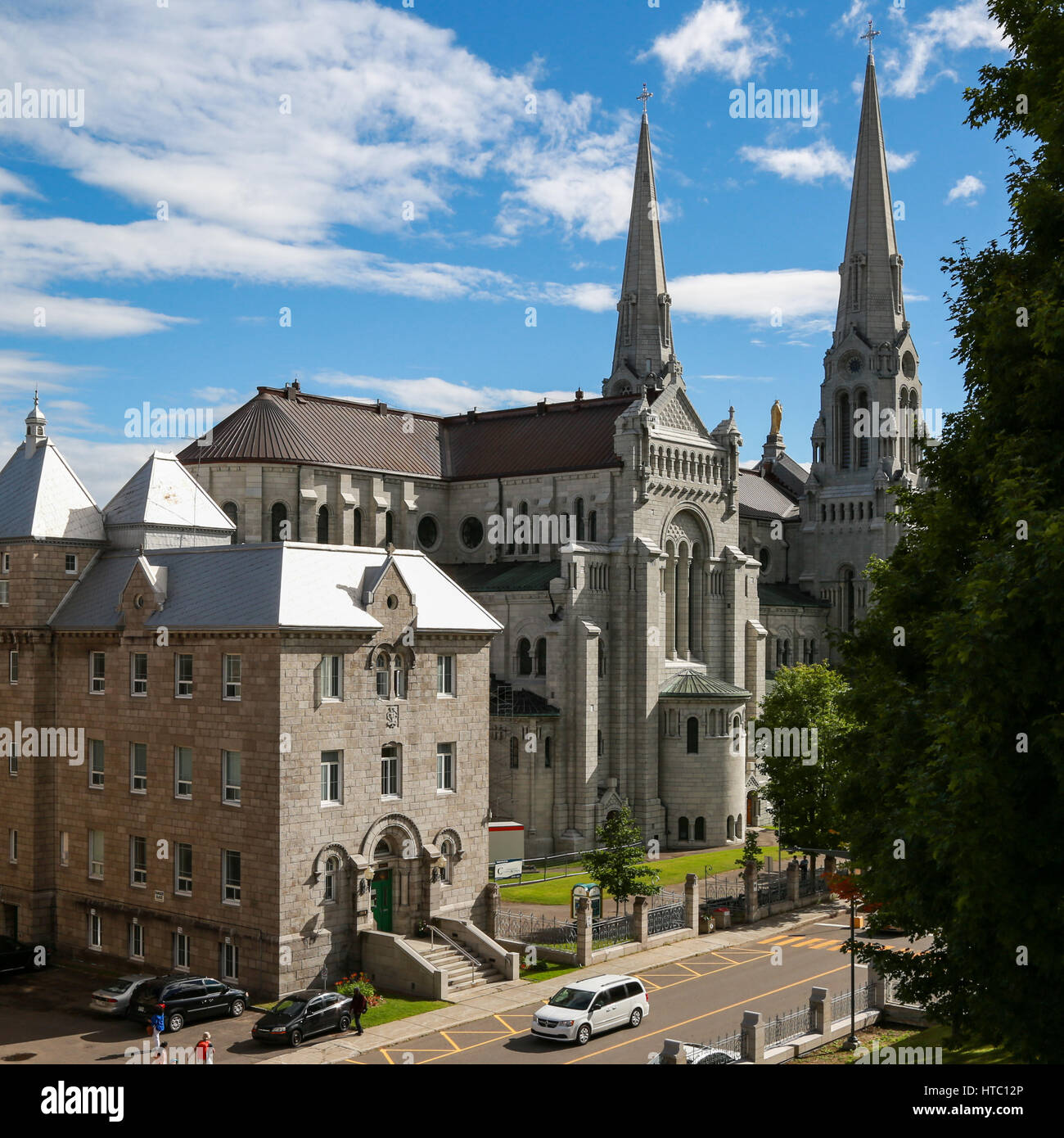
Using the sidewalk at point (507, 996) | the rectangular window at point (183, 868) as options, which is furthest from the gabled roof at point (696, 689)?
the rectangular window at point (183, 868)

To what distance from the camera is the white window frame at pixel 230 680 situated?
1566 inches

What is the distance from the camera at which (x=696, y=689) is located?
73375mm

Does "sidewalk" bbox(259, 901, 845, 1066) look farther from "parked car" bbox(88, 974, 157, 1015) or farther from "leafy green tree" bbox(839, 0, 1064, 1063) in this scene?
"leafy green tree" bbox(839, 0, 1064, 1063)

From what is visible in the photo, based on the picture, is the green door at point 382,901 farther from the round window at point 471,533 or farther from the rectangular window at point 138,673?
the round window at point 471,533

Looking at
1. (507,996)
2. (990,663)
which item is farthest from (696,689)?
(990,663)

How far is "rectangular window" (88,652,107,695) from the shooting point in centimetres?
4497

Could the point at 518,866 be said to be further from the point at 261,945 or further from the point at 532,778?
the point at 261,945

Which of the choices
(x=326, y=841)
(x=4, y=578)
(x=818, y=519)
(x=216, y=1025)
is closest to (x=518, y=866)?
(x=326, y=841)

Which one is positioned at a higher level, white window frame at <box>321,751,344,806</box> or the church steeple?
Answer: the church steeple

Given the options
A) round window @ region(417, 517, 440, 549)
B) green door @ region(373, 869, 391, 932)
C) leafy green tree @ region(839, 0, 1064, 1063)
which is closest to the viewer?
leafy green tree @ region(839, 0, 1064, 1063)

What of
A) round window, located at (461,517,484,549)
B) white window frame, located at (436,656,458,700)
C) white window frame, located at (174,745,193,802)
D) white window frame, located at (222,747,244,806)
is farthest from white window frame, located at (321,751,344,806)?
round window, located at (461,517,484,549)

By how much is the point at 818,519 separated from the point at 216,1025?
246 ft

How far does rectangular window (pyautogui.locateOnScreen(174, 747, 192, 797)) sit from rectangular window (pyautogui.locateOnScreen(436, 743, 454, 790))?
9.05 m

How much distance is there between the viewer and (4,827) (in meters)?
46.6
